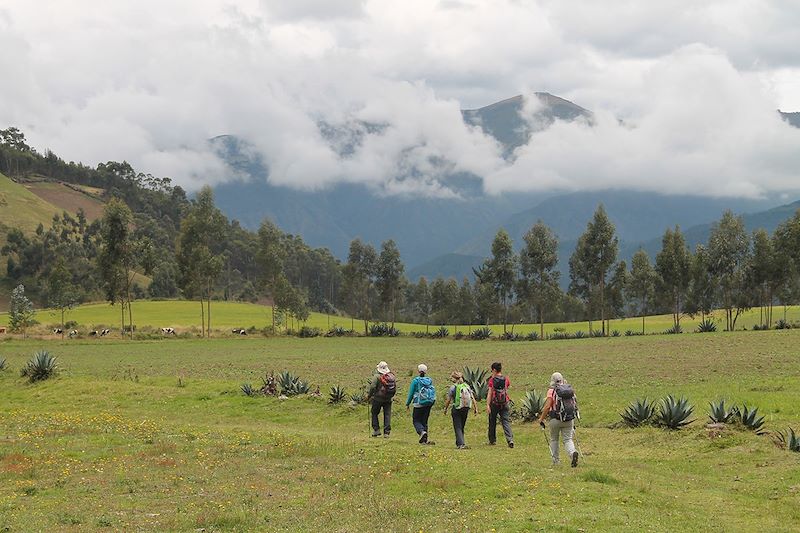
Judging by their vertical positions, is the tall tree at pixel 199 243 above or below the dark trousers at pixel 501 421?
above

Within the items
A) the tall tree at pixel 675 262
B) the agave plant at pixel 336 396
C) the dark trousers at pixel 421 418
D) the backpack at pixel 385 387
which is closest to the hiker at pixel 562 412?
the dark trousers at pixel 421 418

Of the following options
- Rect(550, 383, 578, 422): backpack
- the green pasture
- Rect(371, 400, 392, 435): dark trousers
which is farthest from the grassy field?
the green pasture

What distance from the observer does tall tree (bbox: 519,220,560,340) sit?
93.4 m

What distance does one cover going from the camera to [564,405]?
53.8 ft

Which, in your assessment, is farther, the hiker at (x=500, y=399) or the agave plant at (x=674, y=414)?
the agave plant at (x=674, y=414)

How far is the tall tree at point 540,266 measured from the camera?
93375 millimetres

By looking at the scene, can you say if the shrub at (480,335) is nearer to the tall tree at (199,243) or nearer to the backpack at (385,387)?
the tall tree at (199,243)

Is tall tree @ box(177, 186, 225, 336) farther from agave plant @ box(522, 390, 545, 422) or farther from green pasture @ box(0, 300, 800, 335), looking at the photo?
agave plant @ box(522, 390, 545, 422)

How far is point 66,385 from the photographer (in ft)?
110

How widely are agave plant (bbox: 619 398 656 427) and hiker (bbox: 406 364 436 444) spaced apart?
656cm

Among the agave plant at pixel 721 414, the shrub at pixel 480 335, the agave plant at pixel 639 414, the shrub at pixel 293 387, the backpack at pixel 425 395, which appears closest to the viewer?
the agave plant at pixel 721 414

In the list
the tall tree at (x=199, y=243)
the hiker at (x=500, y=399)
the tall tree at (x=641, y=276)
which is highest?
the tall tree at (x=199, y=243)

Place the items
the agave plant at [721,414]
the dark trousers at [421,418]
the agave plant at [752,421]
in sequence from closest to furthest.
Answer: the agave plant at [752,421] → the agave plant at [721,414] → the dark trousers at [421,418]

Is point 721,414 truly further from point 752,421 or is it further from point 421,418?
Answer: point 421,418
